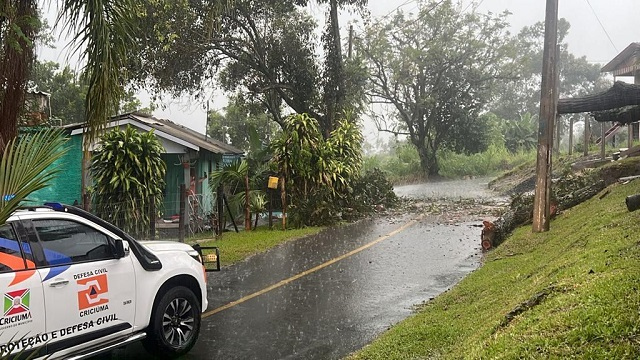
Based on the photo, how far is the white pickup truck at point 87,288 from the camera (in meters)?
4.70

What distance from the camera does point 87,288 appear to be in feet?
17.2

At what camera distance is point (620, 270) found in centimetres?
486

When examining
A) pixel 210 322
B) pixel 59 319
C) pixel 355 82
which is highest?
pixel 355 82

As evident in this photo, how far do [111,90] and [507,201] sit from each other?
18.3m

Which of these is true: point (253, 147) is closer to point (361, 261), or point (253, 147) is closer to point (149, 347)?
point (361, 261)

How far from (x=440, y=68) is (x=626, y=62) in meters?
10.7

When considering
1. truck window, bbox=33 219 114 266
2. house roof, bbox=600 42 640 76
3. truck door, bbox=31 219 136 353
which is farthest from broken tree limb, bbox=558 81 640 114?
house roof, bbox=600 42 640 76

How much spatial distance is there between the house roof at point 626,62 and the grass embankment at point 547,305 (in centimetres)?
2257

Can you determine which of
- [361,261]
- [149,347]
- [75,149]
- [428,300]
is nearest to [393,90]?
[75,149]

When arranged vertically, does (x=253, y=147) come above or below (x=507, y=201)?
above

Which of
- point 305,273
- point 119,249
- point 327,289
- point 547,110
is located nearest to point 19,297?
point 119,249

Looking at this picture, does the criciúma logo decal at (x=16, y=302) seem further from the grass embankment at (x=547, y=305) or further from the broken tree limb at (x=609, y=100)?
the broken tree limb at (x=609, y=100)

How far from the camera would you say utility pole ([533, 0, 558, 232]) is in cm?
1108

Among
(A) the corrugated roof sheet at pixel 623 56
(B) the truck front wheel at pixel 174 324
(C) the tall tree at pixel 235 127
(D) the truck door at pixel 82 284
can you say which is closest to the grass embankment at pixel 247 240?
(B) the truck front wheel at pixel 174 324
